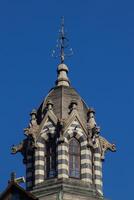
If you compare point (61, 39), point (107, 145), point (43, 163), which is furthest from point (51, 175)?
point (61, 39)

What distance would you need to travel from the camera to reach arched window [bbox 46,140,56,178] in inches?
1801

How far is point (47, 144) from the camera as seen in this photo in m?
46.5

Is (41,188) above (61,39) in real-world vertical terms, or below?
below

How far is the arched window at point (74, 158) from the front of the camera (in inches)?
1801

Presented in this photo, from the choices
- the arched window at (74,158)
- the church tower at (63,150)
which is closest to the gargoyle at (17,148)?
the church tower at (63,150)

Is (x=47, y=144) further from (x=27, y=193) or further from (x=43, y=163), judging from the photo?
(x=27, y=193)

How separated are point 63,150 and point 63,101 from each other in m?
3.27

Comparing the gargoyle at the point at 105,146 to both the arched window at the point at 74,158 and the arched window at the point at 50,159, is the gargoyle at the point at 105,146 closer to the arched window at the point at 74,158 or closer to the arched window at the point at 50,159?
the arched window at the point at 74,158

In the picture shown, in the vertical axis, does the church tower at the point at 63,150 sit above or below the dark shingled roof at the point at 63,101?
below

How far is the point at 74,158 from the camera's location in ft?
152

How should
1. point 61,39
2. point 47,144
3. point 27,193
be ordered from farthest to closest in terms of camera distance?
point 61,39
point 47,144
point 27,193

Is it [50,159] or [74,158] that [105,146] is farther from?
[50,159]

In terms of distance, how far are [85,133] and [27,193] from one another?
5.22 m

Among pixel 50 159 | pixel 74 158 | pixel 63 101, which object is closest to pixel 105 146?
pixel 74 158
